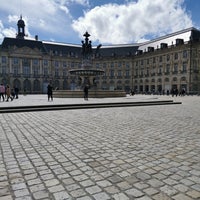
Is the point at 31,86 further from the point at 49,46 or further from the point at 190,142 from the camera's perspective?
the point at 190,142

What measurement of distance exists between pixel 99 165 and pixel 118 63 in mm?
80171

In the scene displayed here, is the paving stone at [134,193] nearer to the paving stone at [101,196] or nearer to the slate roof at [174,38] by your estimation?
the paving stone at [101,196]

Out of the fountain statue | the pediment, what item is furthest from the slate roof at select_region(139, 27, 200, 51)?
the pediment

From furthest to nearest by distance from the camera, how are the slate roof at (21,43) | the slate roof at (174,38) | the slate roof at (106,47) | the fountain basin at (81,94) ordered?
1. the slate roof at (21,43)
2. the slate roof at (106,47)
3. the slate roof at (174,38)
4. the fountain basin at (81,94)

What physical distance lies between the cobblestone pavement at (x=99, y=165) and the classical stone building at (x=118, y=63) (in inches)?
2133

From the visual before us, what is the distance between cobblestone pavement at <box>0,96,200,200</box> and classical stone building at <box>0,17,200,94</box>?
178 ft

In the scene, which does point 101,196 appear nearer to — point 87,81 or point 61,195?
point 61,195

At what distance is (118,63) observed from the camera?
81.7m

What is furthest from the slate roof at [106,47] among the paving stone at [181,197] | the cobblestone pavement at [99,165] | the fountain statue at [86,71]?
the paving stone at [181,197]

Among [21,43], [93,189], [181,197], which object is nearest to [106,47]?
[21,43]

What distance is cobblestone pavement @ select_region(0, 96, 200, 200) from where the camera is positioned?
2908 mm

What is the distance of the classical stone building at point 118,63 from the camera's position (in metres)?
59.3

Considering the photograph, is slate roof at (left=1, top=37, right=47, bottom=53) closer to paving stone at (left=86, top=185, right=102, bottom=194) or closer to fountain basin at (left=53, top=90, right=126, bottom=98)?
fountain basin at (left=53, top=90, right=126, bottom=98)

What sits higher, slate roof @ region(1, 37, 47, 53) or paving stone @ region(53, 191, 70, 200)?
slate roof @ region(1, 37, 47, 53)
